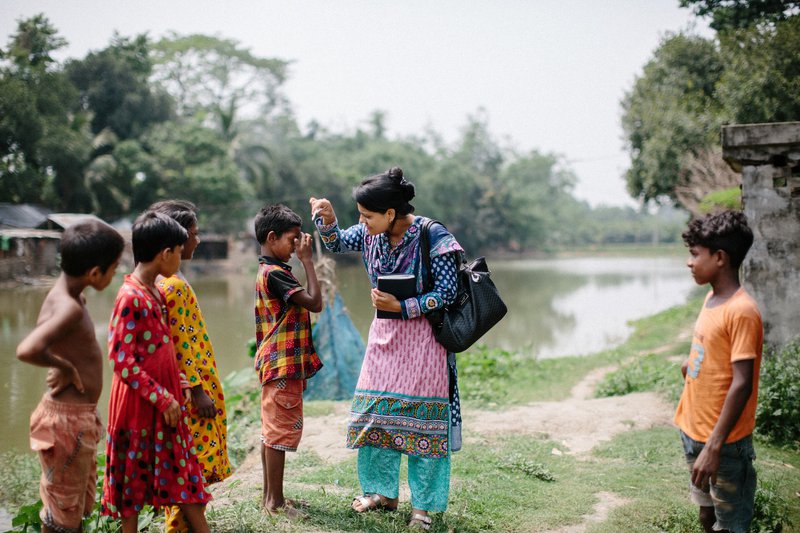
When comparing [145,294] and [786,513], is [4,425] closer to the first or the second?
[145,294]

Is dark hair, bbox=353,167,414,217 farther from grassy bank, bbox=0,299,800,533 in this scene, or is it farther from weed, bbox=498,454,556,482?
weed, bbox=498,454,556,482

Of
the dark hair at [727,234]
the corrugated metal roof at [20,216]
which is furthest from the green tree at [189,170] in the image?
the dark hair at [727,234]

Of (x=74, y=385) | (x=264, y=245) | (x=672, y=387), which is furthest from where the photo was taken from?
(x=672, y=387)

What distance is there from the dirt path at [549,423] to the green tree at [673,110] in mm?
10108

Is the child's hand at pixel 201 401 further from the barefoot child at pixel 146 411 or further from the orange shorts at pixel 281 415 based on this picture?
the orange shorts at pixel 281 415

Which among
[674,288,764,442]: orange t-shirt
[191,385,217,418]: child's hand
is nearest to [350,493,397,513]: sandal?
[191,385,217,418]: child's hand

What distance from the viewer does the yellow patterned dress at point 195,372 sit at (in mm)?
2719

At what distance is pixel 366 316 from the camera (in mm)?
16078

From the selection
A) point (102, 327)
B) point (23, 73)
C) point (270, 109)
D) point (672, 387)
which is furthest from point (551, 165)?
point (672, 387)

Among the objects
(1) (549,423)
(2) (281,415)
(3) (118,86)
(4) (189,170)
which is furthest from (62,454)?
(3) (118,86)

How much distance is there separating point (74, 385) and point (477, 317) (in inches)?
66.1

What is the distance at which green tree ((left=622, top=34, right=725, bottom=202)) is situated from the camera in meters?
15.1

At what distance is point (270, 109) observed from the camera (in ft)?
135

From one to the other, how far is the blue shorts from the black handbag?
3.32ft
